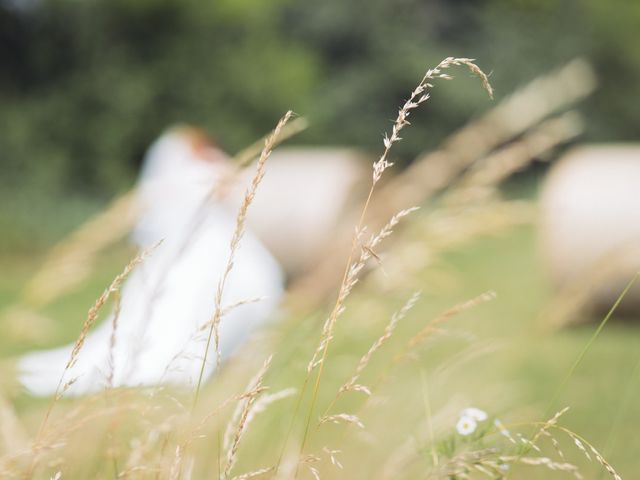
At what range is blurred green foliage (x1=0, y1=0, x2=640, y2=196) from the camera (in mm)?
11812

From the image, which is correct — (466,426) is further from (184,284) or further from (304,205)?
(304,205)

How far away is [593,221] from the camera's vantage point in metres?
4.73

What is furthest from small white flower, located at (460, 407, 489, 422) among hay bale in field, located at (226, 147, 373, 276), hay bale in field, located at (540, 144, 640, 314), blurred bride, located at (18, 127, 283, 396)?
hay bale in field, located at (226, 147, 373, 276)

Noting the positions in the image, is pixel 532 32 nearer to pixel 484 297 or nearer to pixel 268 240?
pixel 268 240

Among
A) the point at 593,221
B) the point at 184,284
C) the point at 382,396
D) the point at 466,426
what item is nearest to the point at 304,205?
the point at 184,284

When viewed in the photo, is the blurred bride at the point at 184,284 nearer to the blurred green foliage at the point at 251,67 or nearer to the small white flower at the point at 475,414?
the small white flower at the point at 475,414

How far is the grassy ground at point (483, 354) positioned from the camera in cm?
155

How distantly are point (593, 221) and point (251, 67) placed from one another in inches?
363

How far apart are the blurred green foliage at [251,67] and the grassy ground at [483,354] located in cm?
420

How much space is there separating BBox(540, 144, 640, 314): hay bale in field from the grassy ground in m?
0.26

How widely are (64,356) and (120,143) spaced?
8120 millimetres

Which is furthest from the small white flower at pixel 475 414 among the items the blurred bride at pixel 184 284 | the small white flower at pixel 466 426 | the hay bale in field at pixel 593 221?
the hay bale in field at pixel 593 221

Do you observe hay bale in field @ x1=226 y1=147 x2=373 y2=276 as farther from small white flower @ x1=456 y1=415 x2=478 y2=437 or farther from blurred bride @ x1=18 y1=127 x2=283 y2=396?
small white flower @ x1=456 y1=415 x2=478 y2=437

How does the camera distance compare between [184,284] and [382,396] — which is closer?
[382,396]
